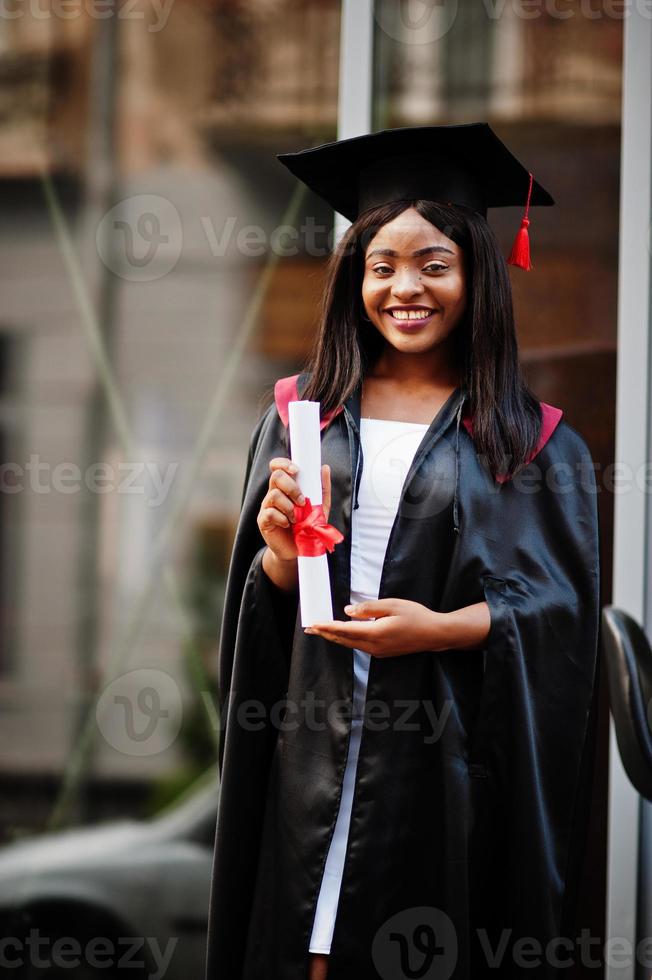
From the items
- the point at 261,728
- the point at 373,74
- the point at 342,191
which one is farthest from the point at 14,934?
the point at 373,74

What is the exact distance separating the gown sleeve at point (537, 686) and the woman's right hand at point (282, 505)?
0.31m

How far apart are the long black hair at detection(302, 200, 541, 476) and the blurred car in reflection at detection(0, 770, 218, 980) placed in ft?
4.90

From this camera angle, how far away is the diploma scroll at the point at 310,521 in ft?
6.07

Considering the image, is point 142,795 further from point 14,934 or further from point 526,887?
point 526,887

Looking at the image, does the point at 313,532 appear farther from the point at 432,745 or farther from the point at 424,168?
the point at 424,168

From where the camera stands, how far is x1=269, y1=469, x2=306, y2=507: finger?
6.08 ft

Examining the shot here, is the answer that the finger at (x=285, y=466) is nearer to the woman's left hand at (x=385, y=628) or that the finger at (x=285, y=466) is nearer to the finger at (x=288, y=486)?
the finger at (x=288, y=486)
